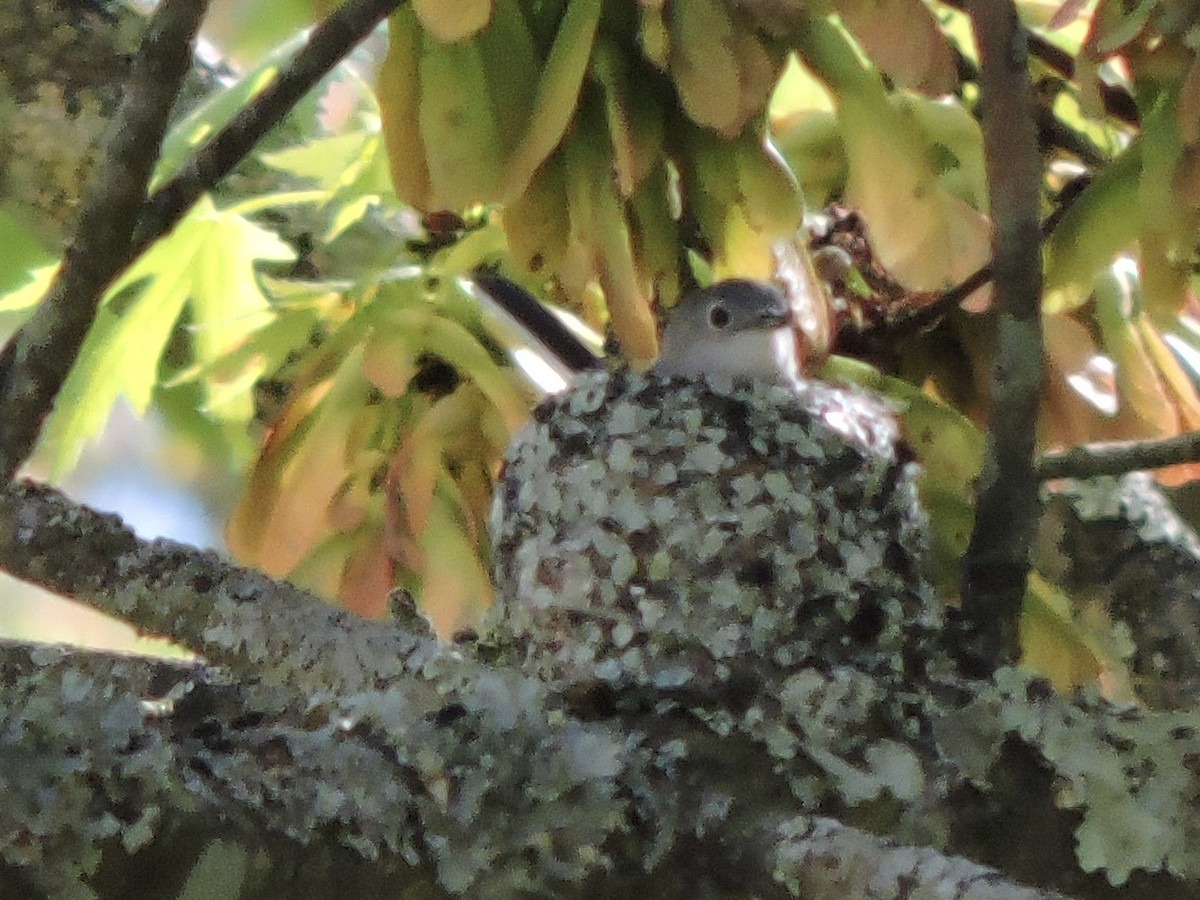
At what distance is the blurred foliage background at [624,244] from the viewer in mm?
671

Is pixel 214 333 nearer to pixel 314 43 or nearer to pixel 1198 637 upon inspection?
pixel 314 43

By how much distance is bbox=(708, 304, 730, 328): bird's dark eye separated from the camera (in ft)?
3.28

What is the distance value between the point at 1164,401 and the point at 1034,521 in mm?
319

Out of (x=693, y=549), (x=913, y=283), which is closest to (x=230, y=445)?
(x=693, y=549)

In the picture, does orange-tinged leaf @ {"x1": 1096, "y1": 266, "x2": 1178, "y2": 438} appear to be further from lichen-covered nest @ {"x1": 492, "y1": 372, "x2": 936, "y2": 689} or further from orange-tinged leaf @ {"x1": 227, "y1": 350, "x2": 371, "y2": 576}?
orange-tinged leaf @ {"x1": 227, "y1": 350, "x2": 371, "y2": 576}

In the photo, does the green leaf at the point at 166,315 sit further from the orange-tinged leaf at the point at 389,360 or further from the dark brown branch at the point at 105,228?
the dark brown branch at the point at 105,228

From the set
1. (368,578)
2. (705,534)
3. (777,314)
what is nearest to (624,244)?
(705,534)

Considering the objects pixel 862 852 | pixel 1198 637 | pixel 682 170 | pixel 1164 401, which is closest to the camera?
pixel 862 852

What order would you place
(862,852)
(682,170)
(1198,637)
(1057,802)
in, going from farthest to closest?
(1198,637)
(682,170)
(1057,802)
(862,852)

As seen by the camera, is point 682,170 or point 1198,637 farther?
point 1198,637

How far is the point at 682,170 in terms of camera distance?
2.59ft

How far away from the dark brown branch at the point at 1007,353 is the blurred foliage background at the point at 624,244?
0.03 metres

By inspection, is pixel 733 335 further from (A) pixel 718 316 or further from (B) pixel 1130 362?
(B) pixel 1130 362

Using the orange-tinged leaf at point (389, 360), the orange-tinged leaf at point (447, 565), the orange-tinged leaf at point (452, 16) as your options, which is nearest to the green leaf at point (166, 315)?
the orange-tinged leaf at point (389, 360)
